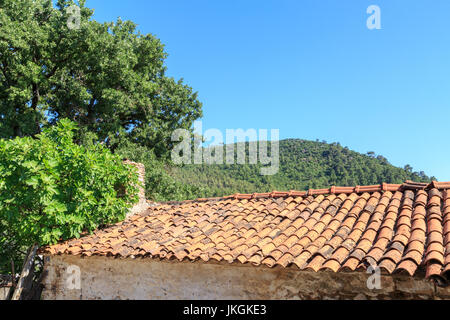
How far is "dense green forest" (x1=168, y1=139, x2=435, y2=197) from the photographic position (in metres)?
35.4

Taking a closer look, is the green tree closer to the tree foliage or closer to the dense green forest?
the tree foliage

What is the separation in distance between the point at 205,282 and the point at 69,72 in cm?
1262

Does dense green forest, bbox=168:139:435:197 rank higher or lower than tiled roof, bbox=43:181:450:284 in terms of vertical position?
higher

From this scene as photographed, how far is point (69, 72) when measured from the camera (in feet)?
49.1

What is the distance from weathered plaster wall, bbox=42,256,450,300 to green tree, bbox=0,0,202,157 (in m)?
8.94

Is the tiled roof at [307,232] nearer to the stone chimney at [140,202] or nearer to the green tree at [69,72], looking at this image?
the stone chimney at [140,202]

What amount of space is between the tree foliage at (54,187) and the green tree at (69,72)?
23.4 ft

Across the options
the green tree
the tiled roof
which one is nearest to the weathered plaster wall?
the tiled roof

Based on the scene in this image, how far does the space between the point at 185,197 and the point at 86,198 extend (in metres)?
11.1

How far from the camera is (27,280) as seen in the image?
8.19 metres

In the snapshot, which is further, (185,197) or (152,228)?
(185,197)

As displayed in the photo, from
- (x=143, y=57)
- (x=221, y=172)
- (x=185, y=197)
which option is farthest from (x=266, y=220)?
(x=221, y=172)

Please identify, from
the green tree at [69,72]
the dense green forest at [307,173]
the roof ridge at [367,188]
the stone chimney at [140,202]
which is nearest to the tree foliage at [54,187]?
the stone chimney at [140,202]
